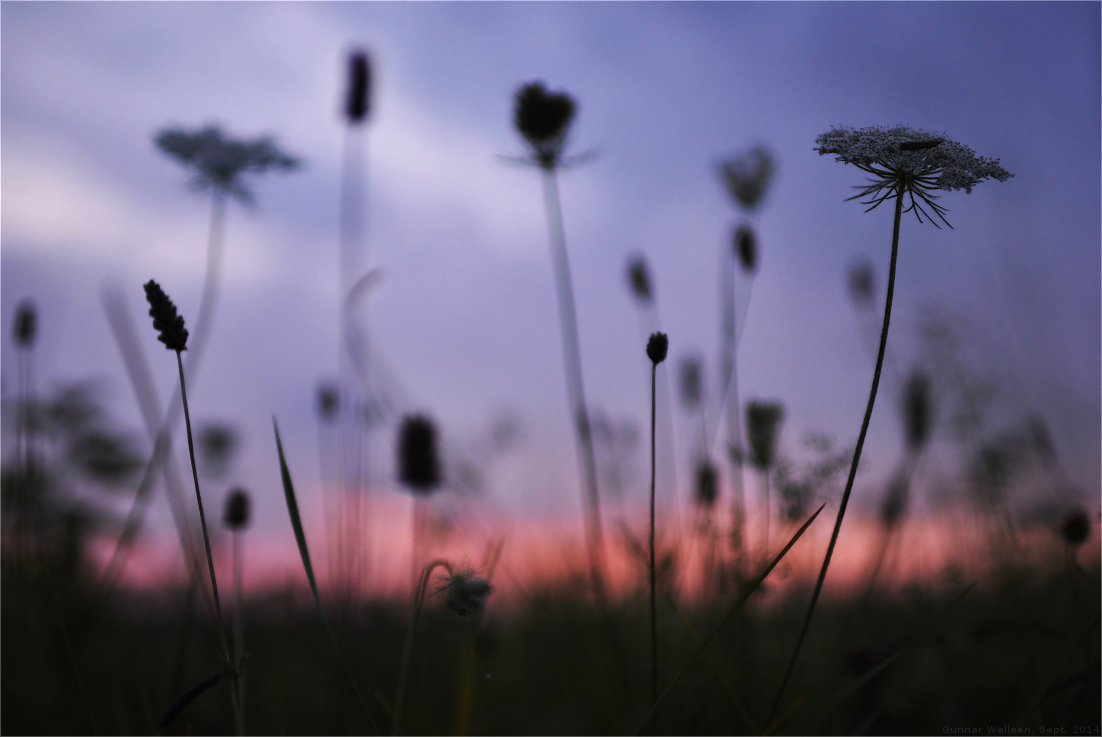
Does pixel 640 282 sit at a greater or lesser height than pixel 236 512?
greater

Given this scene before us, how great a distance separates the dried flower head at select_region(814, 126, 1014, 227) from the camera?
1.03m

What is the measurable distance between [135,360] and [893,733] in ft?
7.17

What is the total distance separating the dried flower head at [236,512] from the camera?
57.0 inches

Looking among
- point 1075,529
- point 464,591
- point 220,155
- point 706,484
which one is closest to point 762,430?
point 706,484

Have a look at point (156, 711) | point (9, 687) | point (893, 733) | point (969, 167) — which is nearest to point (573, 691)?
point (893, 733)

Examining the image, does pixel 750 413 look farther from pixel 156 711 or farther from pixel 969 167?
pixel 156 711

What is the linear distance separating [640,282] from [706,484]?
70 centimetres

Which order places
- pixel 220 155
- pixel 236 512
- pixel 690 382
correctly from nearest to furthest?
pixel 236 512, pixel 220 155, pixel 690 382

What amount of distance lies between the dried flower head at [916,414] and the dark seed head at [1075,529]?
88 cm

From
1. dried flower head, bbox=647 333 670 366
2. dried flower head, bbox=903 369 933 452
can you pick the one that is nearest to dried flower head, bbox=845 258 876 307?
dried flower head, bbox=903 369 933 452

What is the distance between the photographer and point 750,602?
1.90 m

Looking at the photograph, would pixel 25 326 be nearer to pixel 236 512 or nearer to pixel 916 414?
pixel 236 512

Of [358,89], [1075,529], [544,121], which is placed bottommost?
[1075,529]

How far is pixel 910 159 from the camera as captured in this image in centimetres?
103
